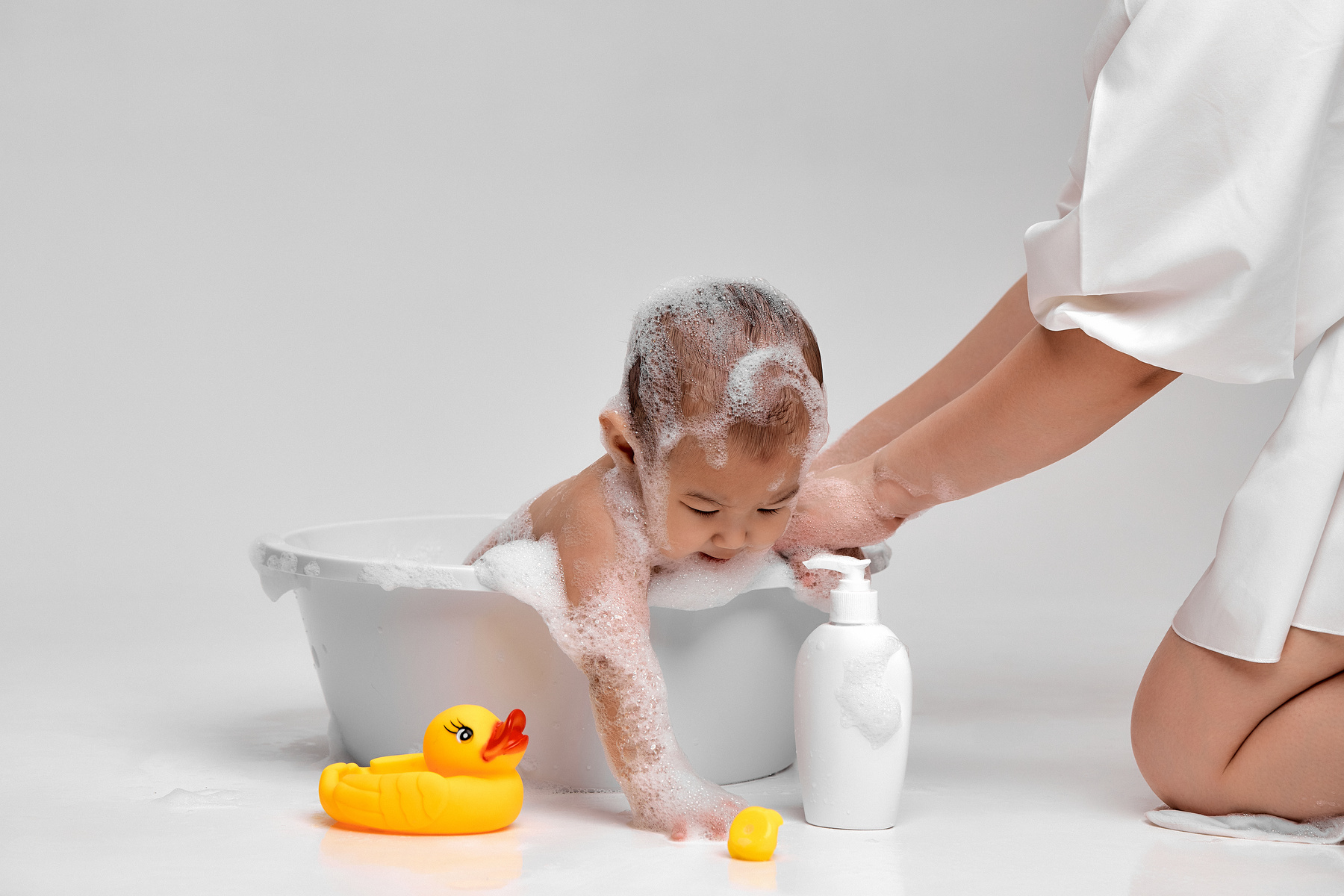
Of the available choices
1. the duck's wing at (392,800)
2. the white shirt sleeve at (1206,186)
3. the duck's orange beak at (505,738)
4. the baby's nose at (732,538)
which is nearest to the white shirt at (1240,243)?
the white shirt sleeve at (1206,186)

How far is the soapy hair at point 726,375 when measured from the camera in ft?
4.60

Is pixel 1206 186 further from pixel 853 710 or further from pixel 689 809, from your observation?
pixel 689 809

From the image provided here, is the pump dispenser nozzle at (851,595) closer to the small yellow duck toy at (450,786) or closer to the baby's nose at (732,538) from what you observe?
the baby's nose at (732,538)

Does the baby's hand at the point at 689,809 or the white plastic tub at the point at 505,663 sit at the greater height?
the white plastic tub at the point at 505,663

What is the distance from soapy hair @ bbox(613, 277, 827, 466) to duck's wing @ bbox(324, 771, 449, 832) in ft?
1.41

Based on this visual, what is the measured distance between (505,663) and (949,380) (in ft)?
2.60

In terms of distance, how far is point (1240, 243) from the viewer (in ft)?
4.38

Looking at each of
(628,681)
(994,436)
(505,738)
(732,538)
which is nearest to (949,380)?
(994,436)

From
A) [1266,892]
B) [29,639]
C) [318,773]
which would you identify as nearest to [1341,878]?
[1266,892]

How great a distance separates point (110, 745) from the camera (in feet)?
5.93

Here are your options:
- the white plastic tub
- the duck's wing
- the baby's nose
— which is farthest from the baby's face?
the duck's wing

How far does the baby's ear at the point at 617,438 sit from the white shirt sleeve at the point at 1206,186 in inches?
18.9

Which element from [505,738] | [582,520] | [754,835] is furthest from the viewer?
[582,520]

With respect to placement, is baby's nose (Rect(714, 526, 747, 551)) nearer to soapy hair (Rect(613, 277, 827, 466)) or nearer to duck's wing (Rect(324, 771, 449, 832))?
soapy hair (Rect(613, 277, 827, 466))
